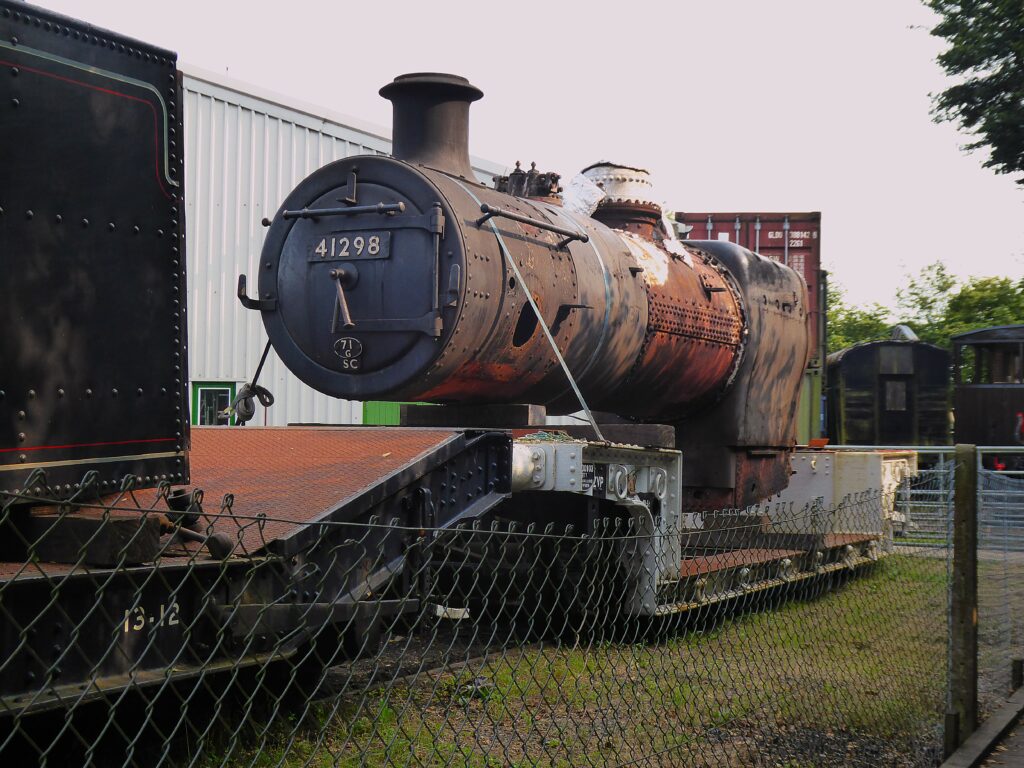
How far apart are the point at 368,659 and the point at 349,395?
1630 mm

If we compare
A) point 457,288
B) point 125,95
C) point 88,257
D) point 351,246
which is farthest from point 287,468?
point 125,95

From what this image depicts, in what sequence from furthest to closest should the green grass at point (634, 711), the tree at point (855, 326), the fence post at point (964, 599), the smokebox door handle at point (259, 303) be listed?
1. the tree at point (855, 326)
2. the smokebox door handle at point (259, 303)
3. the fence post at point (964, 599)
4. the green grass at point (634, 711)

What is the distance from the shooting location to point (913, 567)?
10430mm

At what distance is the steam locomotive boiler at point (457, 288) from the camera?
6.81 meters

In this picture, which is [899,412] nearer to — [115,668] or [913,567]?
[913,567]

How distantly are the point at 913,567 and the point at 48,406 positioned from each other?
8.54m

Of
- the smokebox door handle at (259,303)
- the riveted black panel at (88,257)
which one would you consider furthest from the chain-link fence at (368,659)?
the smokebox door handle at (259,303)

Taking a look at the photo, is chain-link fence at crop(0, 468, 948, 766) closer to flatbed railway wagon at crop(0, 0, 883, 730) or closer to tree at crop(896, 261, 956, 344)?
flatbed railway wagon at crop(0, 0, 883, 730)

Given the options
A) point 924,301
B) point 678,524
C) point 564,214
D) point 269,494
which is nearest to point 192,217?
point 564,214

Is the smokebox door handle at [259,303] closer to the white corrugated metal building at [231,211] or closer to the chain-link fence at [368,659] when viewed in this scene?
the chain-link fence at [368,659]

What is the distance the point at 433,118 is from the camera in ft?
24.6

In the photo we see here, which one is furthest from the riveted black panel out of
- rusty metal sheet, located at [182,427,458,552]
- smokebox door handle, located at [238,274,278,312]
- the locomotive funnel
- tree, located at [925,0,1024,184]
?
tree, located at [925,0,1024,184]

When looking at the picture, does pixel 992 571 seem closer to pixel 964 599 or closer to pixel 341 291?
pixel 964 599

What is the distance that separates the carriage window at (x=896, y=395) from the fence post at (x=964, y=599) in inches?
777
